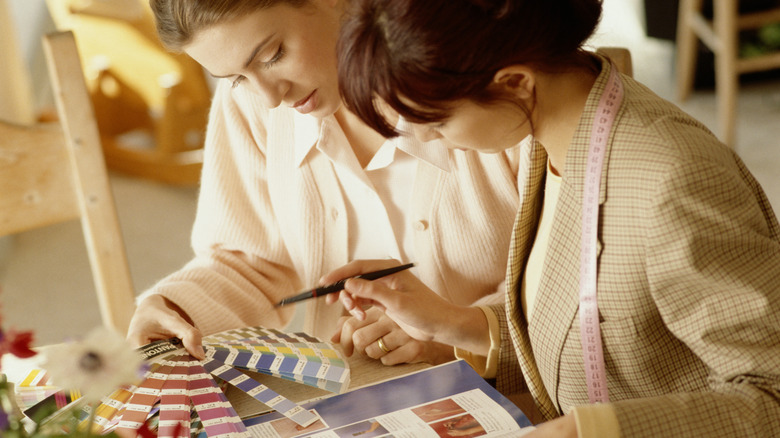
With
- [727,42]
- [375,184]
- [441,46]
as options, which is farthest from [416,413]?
[727,42]

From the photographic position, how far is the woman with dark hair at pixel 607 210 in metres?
0.79

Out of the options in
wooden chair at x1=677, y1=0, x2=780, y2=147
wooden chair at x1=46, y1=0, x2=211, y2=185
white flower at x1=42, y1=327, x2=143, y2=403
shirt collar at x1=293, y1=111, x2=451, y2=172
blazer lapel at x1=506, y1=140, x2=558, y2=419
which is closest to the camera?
white flower at x1=42, y1=327, x2=143, y2=403

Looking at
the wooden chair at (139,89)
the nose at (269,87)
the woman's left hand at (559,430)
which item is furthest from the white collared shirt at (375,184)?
the wooden chair at (139,89)

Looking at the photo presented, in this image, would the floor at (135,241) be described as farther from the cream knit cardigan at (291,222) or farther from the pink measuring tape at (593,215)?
the pink measuring tape at (593,215)

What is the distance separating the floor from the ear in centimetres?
214

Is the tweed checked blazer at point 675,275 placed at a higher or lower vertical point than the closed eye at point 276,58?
lower

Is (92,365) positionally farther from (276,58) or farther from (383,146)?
(383,146)

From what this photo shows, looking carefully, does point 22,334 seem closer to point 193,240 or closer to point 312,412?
point 312,412

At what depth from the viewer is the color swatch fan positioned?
94cm

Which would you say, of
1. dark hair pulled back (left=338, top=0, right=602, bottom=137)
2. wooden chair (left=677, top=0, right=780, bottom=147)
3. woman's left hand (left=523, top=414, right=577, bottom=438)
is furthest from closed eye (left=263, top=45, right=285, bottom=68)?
wooden chair (left=677, top=0, right=780, bottom=147)

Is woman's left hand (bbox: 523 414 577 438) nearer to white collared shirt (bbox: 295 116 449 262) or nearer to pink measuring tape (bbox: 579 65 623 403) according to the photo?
pink measuring tape (bbox: 579 65 623 403)

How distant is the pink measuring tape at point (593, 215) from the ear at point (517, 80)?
0.26ft

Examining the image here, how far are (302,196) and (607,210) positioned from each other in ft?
2.13

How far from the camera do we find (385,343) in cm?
110
